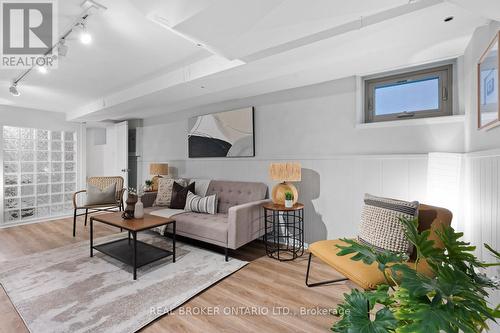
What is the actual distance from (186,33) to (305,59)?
3.94 feet

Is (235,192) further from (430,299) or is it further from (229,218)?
(430,299)

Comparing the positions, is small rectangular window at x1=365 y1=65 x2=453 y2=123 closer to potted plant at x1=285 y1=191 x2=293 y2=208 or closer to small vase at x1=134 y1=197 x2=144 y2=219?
potted plant at x1=285 y1=191 x2=293 y2=208

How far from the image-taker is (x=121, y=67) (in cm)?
290

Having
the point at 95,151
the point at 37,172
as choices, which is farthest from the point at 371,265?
the point at 95,151

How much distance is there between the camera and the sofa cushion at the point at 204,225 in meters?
2.64

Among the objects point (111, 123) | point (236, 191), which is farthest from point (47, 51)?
point (111, 123)

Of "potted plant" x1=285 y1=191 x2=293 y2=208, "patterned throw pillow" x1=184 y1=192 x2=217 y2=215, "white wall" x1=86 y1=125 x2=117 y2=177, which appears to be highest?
"white wall" x1=86 y1=125 x2=117 y2=177

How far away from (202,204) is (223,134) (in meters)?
1.19

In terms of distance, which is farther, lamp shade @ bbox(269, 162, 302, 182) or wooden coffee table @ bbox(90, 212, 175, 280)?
lamp shade @ bbox(269, 162, 302, 182)

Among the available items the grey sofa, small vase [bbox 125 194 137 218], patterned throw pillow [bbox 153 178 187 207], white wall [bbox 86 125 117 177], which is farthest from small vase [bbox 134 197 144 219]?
white wall [bbox 86 125 117 177]

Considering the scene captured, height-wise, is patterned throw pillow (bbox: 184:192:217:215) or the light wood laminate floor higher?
patterned throw pillow (bbox: 184:192:217:215)

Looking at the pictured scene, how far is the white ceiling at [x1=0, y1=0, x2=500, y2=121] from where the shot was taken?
1.53 m

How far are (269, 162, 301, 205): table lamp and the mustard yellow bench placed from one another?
89cm

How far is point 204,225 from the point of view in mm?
2770
